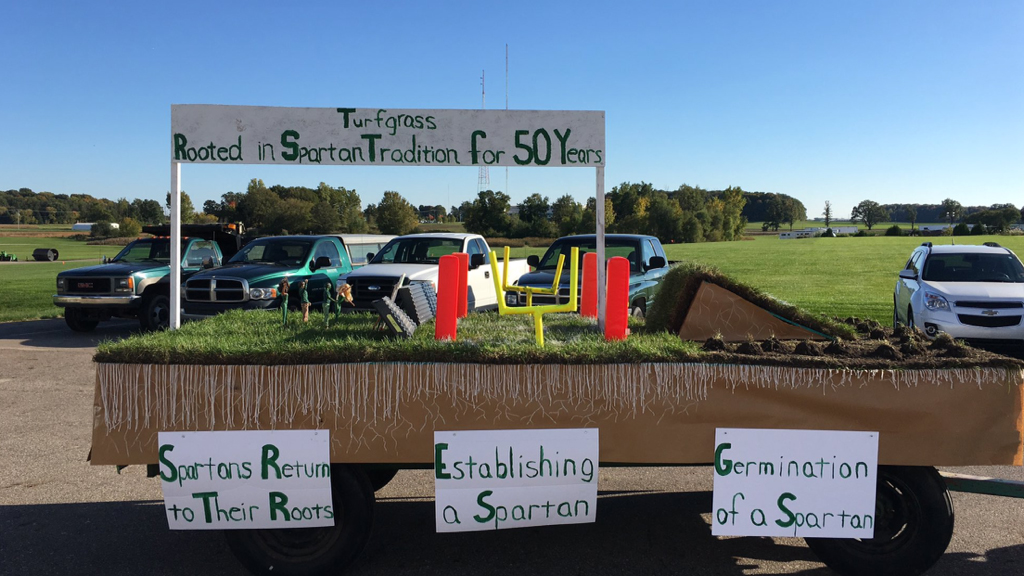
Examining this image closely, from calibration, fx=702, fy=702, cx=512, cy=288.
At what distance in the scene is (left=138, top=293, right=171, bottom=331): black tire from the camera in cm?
1320

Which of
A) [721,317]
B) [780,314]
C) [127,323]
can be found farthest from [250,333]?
[127,323]

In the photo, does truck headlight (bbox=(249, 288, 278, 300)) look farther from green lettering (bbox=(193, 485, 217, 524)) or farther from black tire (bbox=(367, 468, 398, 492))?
green lettering (bbox=(193, 485, 217, 524))

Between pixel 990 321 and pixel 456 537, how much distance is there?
9.56 metres

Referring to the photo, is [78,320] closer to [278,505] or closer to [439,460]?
[278,505]

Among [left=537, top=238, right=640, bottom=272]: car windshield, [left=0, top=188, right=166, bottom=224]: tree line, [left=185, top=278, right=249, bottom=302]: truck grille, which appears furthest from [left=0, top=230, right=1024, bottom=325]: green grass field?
[left=0, top=188, right=166, bottom=224]: tree line

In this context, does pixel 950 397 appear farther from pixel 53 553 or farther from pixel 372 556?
pixel 53 553

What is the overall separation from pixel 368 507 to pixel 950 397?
2.85 m

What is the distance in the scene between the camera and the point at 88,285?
13.2 meters

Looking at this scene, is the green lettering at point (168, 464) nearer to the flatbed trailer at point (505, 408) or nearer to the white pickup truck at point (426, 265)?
the flatbed trailer at point (505, 408)

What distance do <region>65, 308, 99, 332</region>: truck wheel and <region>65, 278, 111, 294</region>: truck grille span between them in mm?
518

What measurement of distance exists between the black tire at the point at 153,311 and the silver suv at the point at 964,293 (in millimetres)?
12444

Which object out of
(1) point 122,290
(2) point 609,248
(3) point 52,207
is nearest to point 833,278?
(2) point 609,248

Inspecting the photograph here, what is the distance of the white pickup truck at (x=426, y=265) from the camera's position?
35.3ft

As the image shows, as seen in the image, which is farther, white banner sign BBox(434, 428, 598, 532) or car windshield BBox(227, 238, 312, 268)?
car windshield BBox(227, 238, 312, 268)
